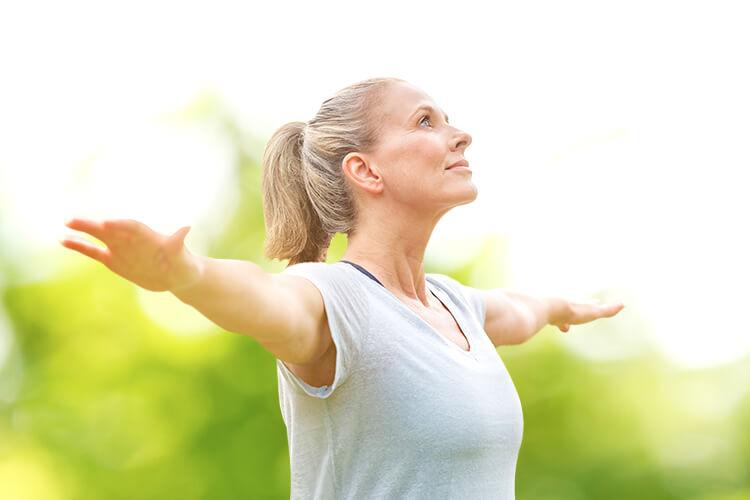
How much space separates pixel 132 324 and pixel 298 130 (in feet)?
18.5

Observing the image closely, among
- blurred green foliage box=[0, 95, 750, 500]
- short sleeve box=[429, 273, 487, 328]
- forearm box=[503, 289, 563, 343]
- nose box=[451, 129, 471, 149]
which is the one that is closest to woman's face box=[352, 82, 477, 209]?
nose box=[451, 129, 471, 149]

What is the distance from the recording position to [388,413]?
5.60 feet

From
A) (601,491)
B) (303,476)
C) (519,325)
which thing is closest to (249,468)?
(601,491)

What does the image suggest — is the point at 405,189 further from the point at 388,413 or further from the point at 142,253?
the point at 142,253

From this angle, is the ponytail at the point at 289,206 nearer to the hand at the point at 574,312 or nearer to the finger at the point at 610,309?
the hand at the point at 574,312

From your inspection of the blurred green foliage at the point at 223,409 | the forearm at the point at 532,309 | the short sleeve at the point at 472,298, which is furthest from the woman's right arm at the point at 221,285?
the blurred green foliage at the point at 223,409

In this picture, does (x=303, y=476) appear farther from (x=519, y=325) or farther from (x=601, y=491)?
(x=601, y=491)

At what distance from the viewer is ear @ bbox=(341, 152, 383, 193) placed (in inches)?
78.1

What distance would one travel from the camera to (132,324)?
24.5 ft

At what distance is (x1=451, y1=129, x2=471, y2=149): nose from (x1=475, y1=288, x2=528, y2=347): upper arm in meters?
0.50

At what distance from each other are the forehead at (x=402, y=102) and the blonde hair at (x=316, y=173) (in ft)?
0.07

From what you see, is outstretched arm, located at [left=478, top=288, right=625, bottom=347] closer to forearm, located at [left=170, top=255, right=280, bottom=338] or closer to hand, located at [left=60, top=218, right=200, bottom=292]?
forearm, located at [left=170, top=255, right=280, bottom=338]

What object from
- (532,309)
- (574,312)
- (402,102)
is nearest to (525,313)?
(532,309)

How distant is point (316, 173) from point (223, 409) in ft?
17.4
